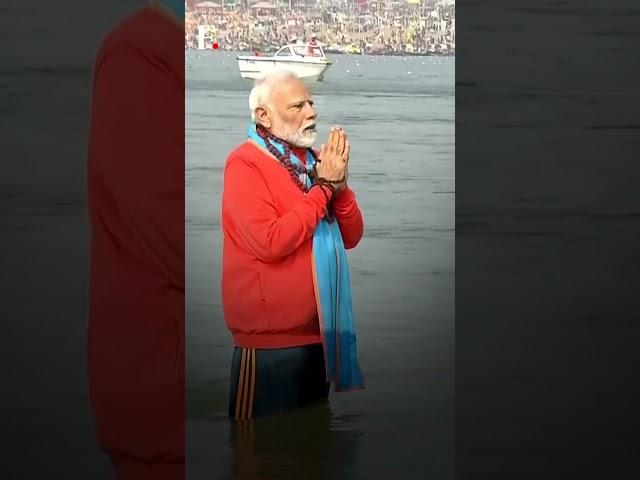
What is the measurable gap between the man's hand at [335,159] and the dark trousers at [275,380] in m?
0.57

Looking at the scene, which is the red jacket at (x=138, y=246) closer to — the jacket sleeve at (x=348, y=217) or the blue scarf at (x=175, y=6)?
the blue scarf at (x=175, y=6)

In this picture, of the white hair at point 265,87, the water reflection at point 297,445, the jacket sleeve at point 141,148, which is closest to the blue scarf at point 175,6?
the jacket sleeve at point 141,148

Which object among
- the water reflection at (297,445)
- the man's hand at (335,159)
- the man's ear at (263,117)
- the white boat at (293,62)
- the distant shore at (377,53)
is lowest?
the water reflection at (297,445)

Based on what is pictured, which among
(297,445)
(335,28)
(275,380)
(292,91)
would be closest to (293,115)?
(292,91)

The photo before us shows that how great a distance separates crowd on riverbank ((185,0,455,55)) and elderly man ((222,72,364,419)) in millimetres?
159

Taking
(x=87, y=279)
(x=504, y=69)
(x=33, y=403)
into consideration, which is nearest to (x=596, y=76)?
(x=504, y=69)

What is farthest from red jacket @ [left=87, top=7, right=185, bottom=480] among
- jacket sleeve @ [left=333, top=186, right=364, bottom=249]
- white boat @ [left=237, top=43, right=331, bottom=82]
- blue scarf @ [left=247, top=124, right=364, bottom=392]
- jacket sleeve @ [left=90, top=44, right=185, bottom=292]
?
jacket sleeve @ [left=333, top=186, right=364, bottom=249]

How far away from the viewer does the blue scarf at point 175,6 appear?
4145 mm

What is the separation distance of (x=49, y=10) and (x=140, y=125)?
1.59 feet

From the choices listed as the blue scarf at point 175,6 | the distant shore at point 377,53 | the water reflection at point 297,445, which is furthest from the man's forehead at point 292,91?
the water reflection at point 297,445

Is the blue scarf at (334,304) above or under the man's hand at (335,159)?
under

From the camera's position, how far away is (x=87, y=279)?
4176 millimetres

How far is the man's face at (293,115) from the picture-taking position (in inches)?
165

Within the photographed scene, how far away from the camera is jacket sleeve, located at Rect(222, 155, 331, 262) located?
165 inches
